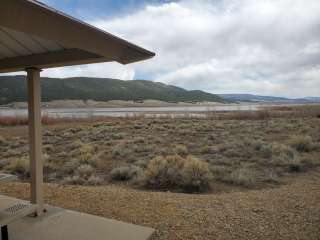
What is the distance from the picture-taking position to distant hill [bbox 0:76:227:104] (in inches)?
4417

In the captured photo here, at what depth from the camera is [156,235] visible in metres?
3.62

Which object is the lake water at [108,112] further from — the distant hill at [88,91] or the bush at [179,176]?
the bush at [179,176]

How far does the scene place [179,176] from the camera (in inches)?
277

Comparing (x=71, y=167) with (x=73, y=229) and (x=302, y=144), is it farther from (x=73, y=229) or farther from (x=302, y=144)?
(x=302, y=144)

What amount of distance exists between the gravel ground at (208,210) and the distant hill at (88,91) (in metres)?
111

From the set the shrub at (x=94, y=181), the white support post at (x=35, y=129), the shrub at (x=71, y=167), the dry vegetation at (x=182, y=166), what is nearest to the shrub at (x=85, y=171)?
the dry vegetation at (x=182, y=166)

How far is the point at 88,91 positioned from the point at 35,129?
443ft

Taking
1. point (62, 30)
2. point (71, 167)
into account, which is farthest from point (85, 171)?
point (62, 30)

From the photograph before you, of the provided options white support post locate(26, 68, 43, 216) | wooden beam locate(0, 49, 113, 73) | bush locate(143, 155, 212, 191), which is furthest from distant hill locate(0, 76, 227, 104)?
white support post locate(26, 68, 43, 216)

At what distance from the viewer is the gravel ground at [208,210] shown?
149 inches

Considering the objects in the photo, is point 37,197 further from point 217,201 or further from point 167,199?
point 217,201

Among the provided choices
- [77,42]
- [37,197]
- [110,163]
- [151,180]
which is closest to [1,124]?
[110,163]

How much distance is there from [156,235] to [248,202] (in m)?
2.02

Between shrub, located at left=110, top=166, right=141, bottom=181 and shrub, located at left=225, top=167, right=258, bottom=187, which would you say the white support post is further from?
shrub, located at left=225, top=167, right=258, bottom=187
